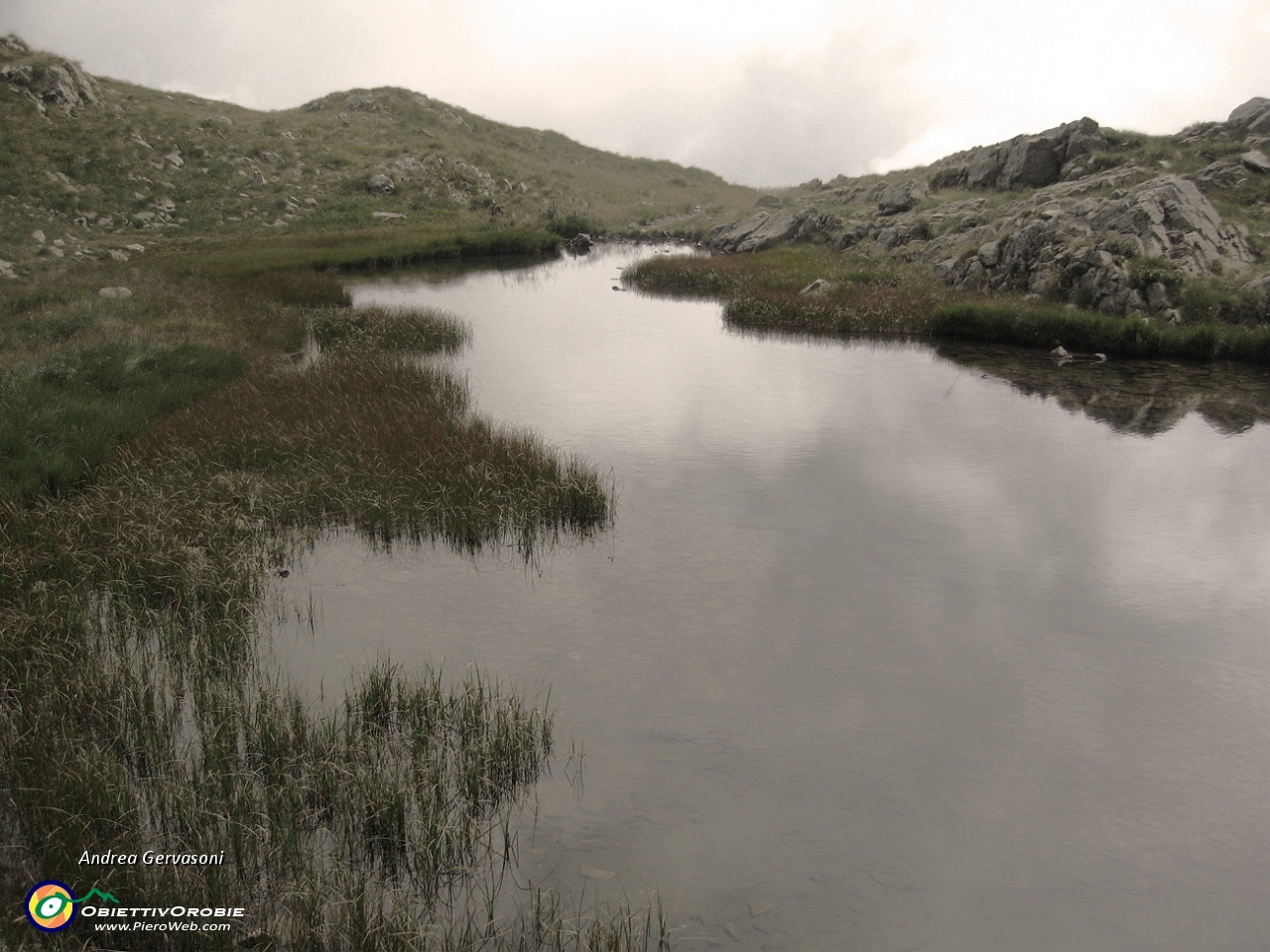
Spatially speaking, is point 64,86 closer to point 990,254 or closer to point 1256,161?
point 990,254

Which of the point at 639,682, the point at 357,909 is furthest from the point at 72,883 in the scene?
the point at 639,682

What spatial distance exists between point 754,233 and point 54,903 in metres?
60.2

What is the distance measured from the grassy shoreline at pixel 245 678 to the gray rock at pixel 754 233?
4373 cm

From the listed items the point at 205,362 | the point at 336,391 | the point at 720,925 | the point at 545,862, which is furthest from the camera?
the point at 205,362

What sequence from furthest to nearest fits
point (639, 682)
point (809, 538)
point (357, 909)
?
point (809, 538) < point (639, 682) < point (357, 909)

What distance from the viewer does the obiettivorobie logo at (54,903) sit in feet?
17.1

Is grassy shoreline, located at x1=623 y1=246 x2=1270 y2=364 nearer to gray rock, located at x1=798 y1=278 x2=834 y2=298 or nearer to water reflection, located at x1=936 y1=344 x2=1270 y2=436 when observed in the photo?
gray rock, located at x1=798 y1=278 x2=834 y2=298

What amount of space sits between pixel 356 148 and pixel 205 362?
232ft

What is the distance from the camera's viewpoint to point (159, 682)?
8391mm

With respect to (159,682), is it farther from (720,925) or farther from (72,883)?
(720,925)

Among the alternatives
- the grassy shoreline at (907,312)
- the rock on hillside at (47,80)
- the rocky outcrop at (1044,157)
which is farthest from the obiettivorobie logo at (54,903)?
the rock on hillside at (47,80)

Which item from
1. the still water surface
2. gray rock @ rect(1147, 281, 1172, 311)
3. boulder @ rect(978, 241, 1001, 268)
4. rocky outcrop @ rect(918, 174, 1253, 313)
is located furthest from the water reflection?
boulder @ rect(978, 241, 1001, 268)

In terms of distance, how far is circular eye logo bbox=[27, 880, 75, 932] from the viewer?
521 centimetres

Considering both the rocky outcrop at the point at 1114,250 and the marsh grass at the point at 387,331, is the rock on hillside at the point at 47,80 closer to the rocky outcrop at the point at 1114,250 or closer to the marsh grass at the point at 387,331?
the marsh grass at the point at 387,331
